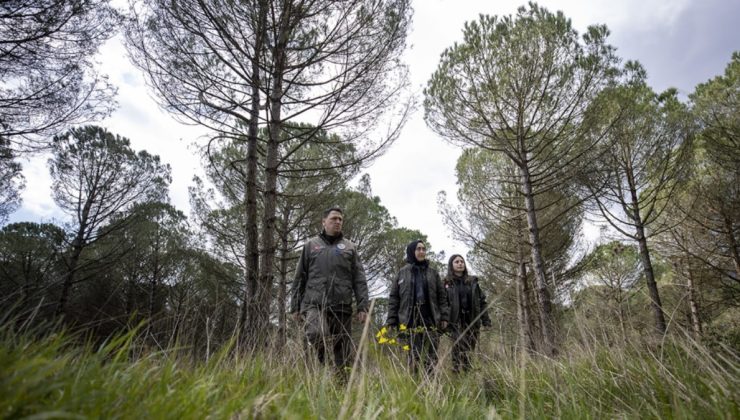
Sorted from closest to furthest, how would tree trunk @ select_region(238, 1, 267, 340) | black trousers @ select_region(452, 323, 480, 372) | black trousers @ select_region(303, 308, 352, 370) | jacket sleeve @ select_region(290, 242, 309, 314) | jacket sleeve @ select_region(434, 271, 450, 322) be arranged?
black trousers @ select_region(452, 323, 480, 372) → black trousers @ select_region(303, 308, 352, 370) → jacket sleeve @ select_region(290, 242, 309, 314) → jacket sleeve @ select_region(434, 271, 450, 322) → tree trunk @ select_region(238, 1, 267, 340)

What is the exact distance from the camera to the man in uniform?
132 inches

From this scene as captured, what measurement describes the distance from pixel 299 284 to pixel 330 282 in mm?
377

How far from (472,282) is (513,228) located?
24.6ft

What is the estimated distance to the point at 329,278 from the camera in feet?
11.2

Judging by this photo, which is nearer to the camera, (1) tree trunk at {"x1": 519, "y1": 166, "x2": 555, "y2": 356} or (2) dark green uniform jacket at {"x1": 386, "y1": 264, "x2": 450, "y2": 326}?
(2) dark green uniform jacket at {"x1": 386, "y1": 264, "x2": 450, "y2": 326}

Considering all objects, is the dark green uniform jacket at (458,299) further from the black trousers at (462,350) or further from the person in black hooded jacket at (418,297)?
the person in black hooded jacket at (418,297)

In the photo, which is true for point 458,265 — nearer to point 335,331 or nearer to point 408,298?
point 408,298

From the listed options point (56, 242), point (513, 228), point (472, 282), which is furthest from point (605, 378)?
point (56, 242)

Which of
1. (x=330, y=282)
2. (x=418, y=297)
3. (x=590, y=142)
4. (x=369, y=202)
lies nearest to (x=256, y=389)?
(x=330, y=282)

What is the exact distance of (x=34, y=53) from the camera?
6246mm

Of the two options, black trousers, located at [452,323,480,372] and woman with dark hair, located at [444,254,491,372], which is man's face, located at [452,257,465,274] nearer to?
woman with dark hair, located at [444,254,491,372]

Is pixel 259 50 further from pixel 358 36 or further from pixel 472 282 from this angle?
pixel 472 282

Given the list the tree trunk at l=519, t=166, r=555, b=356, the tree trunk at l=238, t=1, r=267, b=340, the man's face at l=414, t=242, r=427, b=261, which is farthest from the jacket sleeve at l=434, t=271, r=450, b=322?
the tree trunk at l=519, t=166, r=555, b=356

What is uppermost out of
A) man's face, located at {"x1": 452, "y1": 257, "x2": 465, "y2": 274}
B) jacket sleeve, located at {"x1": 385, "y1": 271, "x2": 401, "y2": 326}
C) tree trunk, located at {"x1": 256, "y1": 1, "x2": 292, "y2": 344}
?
tree trunk, located at {"x1": 256, "y1": 1, "x2": 292, "y2": 344}
